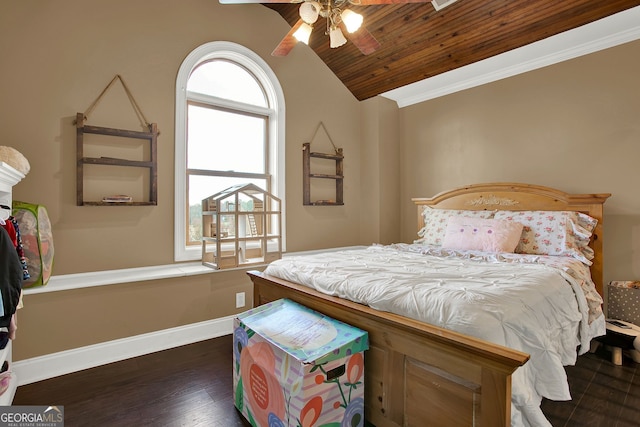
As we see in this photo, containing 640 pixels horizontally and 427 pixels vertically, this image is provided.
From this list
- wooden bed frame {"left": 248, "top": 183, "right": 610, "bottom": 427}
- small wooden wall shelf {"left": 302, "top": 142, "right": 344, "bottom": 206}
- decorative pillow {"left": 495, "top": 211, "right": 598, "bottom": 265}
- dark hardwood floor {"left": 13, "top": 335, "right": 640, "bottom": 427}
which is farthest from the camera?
small wooden wall shelf {"left": 302, "top": 142, "right": 344, "bottom": 206}

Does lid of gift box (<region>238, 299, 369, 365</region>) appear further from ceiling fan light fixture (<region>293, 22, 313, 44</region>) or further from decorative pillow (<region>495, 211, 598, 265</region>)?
decorative pillow (<region>495, 211, 598, 265</region>)

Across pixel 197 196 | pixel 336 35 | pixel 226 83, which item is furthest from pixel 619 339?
pixel 226 83

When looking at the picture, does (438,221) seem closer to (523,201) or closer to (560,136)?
(523,201)

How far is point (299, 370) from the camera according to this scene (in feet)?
4.49

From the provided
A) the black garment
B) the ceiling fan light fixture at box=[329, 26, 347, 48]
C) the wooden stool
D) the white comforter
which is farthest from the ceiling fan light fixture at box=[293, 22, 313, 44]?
the wooden stool

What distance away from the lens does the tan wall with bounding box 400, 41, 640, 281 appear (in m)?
2.72

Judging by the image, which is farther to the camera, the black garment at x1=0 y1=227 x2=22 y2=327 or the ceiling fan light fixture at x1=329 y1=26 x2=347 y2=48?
the ceiling fan light fixture at x1=329 y1=26 x2=347 y2=48

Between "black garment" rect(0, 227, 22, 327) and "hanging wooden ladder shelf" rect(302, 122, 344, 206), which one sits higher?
"hanging wooden ladder shelf" rect(302, 122, 344, 206)

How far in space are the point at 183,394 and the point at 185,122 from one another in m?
2.26

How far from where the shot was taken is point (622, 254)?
108 inches

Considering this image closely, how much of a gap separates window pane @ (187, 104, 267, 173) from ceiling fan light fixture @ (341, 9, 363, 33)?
1.81 metres

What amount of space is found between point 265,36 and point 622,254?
399 centimetres

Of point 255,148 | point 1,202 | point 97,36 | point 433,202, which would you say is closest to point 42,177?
point 1,202

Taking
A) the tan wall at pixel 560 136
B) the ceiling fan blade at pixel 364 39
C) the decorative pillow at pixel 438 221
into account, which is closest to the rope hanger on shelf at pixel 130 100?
the ceiling fan blade at pixel 364 39
